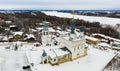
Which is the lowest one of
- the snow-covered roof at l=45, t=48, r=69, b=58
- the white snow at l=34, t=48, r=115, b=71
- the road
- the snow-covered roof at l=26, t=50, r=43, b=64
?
the road

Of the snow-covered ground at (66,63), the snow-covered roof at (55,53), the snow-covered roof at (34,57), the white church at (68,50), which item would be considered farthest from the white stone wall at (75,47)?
the snow-covered roof at (34,57)

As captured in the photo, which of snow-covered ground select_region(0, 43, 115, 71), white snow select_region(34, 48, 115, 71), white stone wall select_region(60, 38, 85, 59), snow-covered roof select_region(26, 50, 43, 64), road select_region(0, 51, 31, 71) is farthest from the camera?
white stone wall select_region(60, 38, 85, 59)

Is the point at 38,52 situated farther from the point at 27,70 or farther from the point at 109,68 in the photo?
the point at 109,68

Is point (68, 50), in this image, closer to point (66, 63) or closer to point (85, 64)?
point (66, 63)

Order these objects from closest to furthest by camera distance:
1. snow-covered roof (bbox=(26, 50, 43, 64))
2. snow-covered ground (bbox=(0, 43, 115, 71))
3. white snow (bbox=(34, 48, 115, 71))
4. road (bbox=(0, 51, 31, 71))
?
1. white snow (bbox=(34, 48, 115, 71))
2. snow-covered ground (bbox=(0, 43, 115, 71))
3. road (bbox=(0, 51, 31, 71))
4. snow-covered roof (bbox=(26, 50, 43, 64))

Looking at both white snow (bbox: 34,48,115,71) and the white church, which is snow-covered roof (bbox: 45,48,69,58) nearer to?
the white church

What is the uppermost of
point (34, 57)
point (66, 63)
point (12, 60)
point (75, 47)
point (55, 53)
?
point (75, 47)

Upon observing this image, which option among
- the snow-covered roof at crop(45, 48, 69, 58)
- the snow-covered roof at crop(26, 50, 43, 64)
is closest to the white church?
the snow-covered roof at crop(45, 48, 69, 58)

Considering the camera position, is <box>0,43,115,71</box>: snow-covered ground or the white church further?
the white church

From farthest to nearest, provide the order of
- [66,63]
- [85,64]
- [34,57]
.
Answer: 1. [34,57]
2. [66,63]
3. [85,64]

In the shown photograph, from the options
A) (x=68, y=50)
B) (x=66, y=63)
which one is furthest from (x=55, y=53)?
(x=68, y=50)
